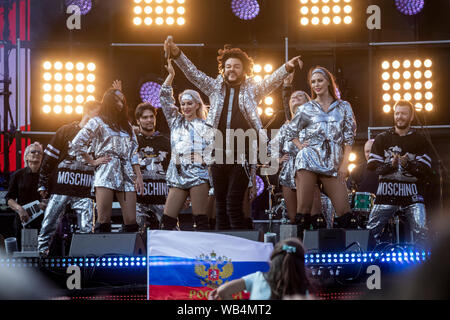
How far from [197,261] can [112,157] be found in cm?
266

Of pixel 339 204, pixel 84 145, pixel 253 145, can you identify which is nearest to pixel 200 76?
pixel 253 145

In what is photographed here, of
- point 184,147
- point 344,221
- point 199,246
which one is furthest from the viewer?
point 184,147

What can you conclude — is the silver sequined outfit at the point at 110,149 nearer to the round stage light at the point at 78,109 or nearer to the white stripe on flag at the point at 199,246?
the white stripe on flag at the point at 199,246

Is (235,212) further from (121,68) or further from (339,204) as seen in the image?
(121,68)

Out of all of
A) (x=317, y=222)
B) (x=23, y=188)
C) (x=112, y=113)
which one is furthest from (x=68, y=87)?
(x=317, y=222)

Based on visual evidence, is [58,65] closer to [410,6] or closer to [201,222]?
[201,222]

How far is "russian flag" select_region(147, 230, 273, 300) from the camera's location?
4.33 meters

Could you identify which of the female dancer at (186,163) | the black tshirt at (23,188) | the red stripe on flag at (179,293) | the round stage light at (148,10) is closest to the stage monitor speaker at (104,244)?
the female dancer at (186,163)

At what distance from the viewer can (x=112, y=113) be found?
6832 mm

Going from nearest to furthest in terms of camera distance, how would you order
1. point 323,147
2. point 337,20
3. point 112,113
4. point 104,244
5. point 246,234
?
point 246,234 → point 104,244 → point 323,147 → point 112,113 → point 337,20

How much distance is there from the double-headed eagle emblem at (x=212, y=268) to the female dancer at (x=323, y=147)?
1911 mm

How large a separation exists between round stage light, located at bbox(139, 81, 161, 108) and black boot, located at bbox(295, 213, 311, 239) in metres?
5.57

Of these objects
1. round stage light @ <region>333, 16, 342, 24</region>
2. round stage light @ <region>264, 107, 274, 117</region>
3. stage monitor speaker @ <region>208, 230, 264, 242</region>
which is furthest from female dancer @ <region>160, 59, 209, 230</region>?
round stage light @ <region>333, 16, 342, 24</region>

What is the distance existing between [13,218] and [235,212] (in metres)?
4.84
